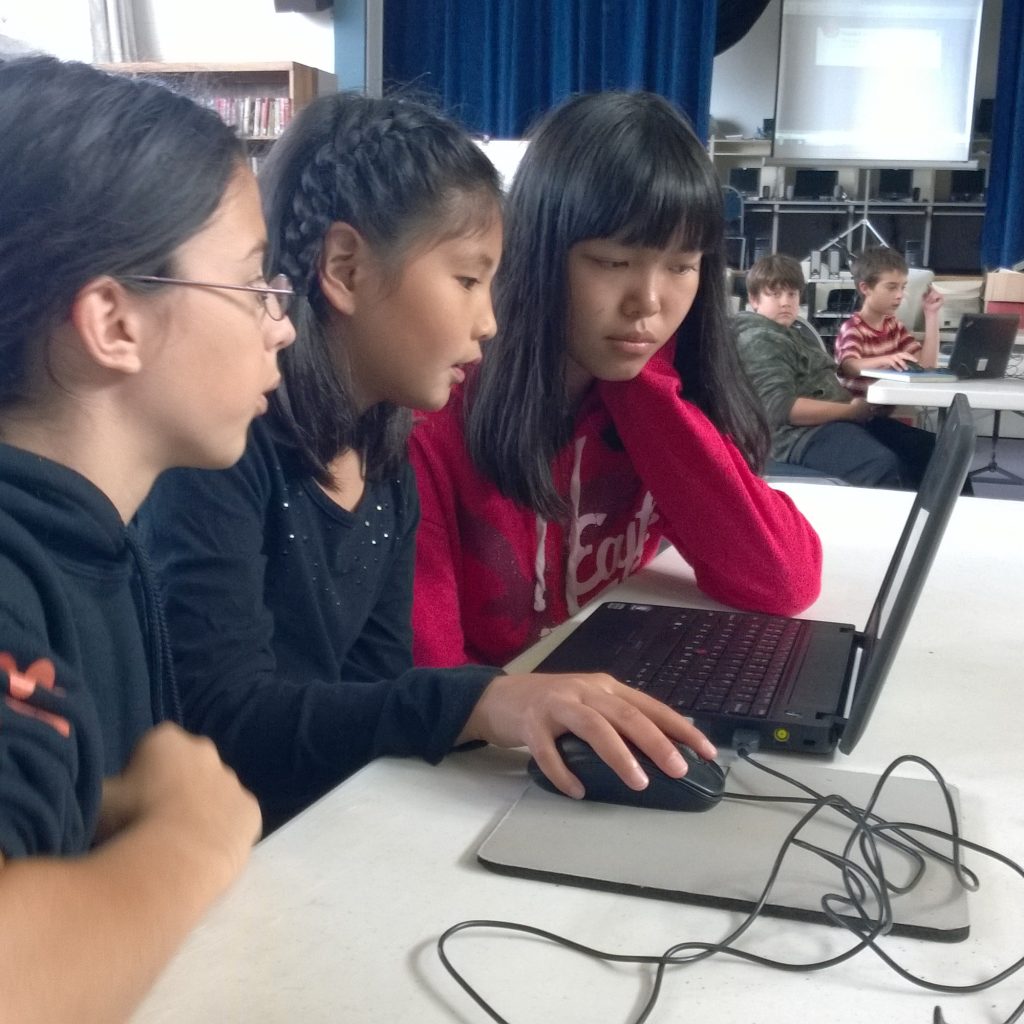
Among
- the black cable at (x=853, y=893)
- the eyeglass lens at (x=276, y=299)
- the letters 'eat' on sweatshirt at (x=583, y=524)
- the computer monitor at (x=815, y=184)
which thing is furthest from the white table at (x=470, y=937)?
the computer monitor at (x=815, y=184)

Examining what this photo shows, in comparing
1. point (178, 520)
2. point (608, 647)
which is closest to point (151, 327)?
point (178, 520)

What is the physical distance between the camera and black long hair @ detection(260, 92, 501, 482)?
1.01 m

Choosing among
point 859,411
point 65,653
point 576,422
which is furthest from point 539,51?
point 65,653

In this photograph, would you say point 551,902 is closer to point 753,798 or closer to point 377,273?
point 753,798

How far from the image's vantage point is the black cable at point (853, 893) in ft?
1.75

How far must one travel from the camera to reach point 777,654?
98cm

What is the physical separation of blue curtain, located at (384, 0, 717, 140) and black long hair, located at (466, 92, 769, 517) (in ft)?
11.5

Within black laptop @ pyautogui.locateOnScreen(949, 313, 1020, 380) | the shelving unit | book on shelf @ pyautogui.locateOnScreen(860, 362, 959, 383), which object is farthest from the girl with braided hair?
the shelving unit

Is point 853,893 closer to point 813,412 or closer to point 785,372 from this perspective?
point 813,412

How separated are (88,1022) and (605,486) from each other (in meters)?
1.03

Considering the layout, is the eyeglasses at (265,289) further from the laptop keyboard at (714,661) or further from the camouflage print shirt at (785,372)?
the camouflage print shirt at (785,372)

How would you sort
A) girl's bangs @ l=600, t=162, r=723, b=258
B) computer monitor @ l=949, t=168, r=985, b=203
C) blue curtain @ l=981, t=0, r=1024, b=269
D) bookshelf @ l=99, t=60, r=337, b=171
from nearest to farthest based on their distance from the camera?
girl's bangs @ l=600, t=162, r=723, b=258 < bookshelf @ l=99, t=60, r=337, b=171 < blue curtain @ l=981, t=0, r=1024, b=269 < computer monitor @ l=949, t=168, r=985, b=203

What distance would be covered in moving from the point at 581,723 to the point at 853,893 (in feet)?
0.63

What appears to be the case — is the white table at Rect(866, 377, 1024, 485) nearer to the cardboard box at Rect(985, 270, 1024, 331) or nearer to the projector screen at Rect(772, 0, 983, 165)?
the cardboard box at Rect(985, 270, 1024, 331)
